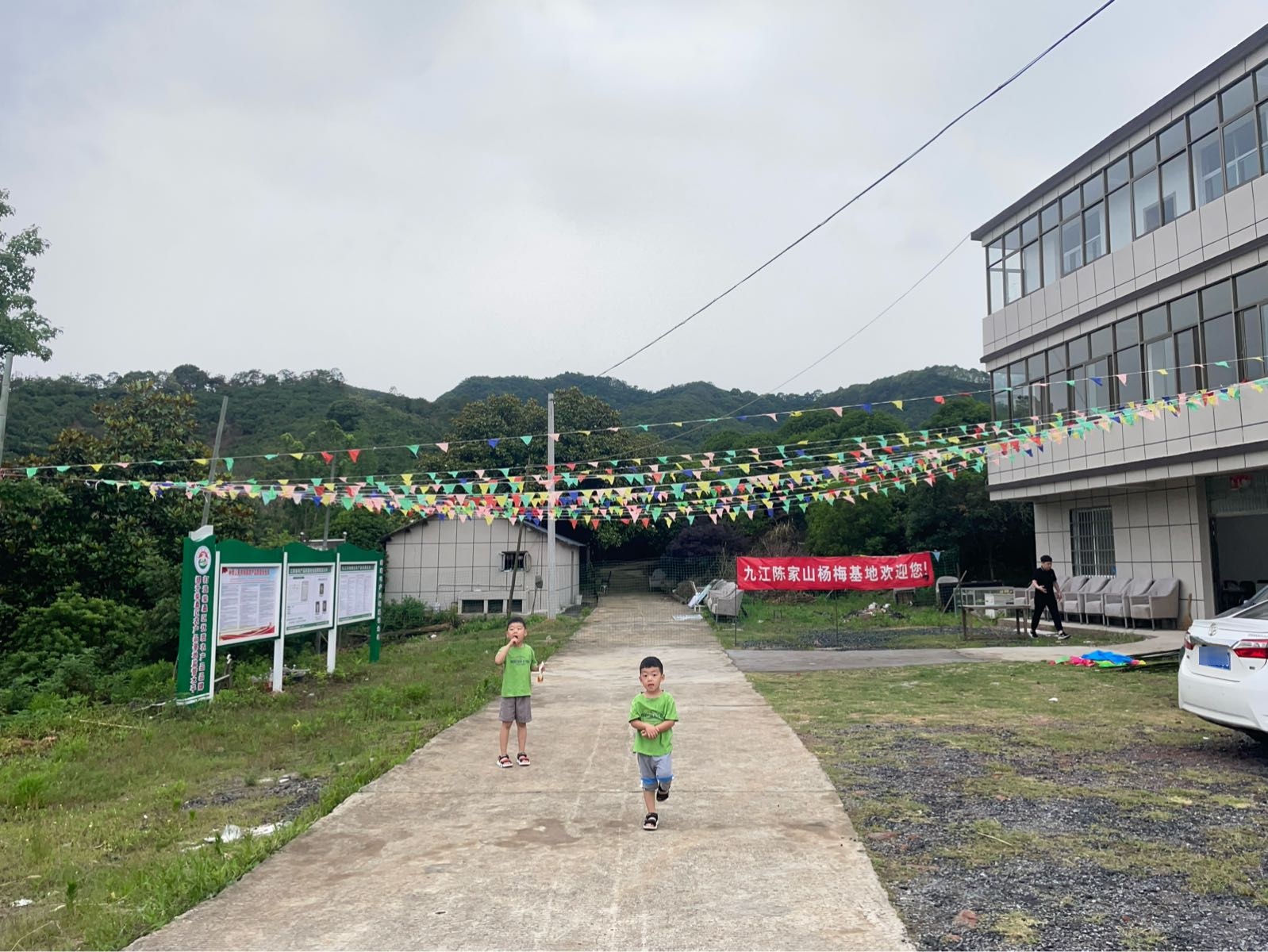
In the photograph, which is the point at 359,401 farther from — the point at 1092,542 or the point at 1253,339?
the point at 1253,339

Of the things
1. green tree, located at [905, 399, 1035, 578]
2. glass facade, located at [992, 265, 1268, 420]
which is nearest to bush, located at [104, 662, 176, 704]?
glass facade, located at [992, 265, 1268, 420]

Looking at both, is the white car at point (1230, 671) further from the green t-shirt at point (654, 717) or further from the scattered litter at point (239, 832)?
the scattered litter at point (239, 832)

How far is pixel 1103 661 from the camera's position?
12.2m

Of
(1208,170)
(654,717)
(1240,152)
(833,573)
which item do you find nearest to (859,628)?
(833,573)

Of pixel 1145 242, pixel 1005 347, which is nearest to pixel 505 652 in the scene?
pixel 1145 242

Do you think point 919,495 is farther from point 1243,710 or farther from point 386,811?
point 386,811

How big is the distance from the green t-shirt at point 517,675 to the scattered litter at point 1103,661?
8802 mm

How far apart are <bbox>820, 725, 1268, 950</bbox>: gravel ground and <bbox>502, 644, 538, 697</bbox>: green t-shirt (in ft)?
8.12

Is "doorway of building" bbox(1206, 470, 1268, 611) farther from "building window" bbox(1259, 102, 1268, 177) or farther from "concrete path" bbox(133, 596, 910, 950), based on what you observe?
"concrete path" bbox(133, 596, 910, 950)

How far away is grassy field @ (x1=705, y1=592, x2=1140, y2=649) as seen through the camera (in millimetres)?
16469

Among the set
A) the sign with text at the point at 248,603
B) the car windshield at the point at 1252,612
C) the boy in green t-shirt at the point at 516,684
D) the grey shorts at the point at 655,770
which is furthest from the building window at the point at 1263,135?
the sign with text at the point at 248,603

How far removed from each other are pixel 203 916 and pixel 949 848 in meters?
3.63

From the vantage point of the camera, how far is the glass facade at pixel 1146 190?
1460 centimetres

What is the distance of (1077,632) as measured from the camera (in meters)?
17.6
